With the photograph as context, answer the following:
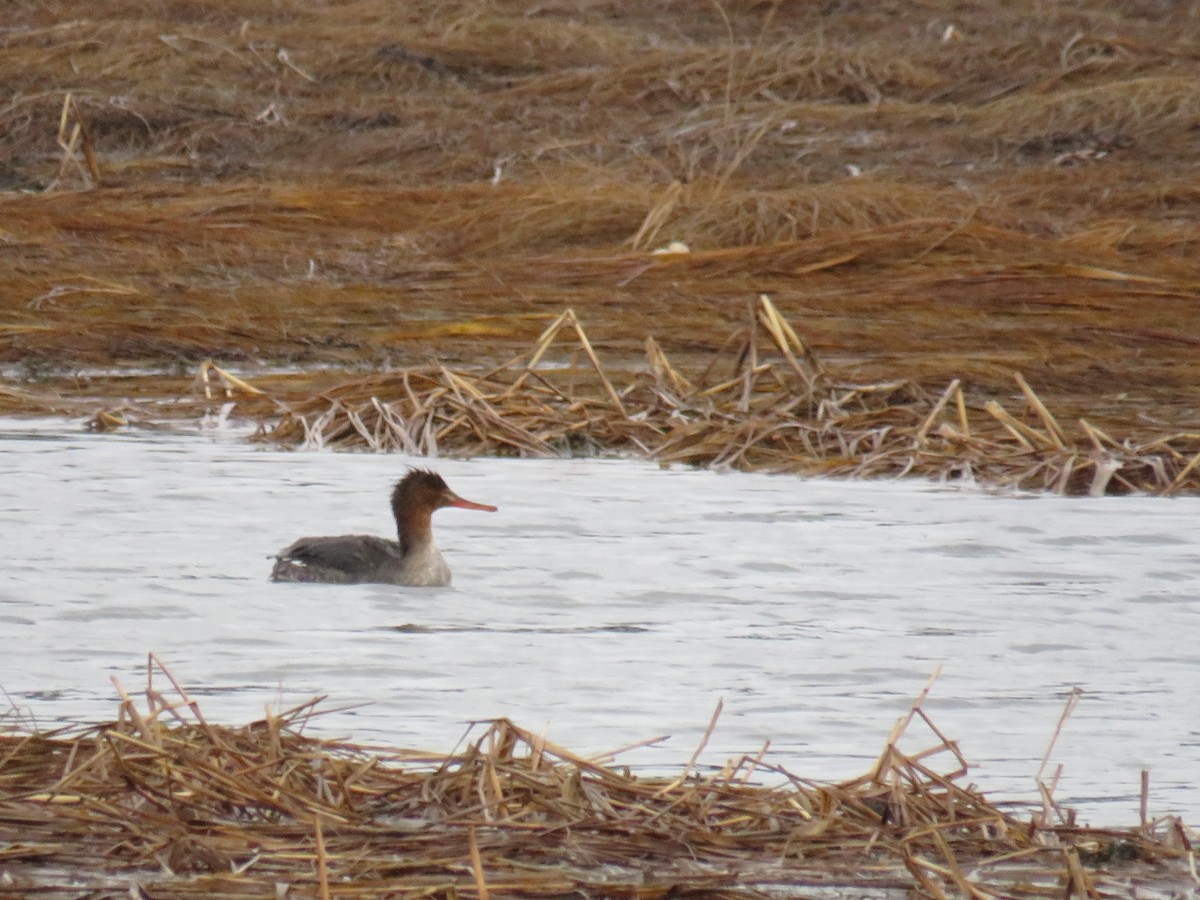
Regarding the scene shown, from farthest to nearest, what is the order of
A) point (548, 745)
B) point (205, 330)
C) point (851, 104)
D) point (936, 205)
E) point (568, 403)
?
point (851, 104)
point (936, 205)
point (205, 330)
point (568, 403)
point (548, 745)

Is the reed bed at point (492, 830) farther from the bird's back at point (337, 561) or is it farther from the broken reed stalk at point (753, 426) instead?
the broken reed stalk at point (753, 426)

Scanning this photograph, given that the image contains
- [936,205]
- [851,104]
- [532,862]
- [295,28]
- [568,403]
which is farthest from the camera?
[295,28]

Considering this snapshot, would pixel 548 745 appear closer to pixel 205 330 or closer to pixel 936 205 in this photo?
pixel 205 330

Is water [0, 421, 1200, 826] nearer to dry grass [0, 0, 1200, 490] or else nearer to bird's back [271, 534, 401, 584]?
bird's back [271, 534, 401, 584]

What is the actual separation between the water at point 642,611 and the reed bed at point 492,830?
45 centimetres

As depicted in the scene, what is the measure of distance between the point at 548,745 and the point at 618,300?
807 centimetres

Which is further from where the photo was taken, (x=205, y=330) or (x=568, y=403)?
(x=205, y=330)

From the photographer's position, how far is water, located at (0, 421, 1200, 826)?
183 inches

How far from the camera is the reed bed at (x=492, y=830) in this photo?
10.9 ft

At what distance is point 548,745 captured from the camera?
372 cm

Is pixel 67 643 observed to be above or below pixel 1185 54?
below

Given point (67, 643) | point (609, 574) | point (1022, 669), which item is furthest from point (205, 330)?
point (1022, 669)

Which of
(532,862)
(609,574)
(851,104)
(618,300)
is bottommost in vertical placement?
(532,862)

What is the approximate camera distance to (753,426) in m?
8.62
